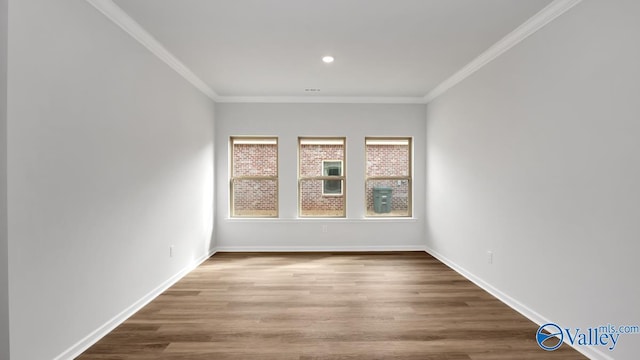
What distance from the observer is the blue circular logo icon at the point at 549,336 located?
235 centimetres

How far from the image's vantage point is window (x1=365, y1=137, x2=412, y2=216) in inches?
219

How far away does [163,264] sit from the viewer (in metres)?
3.52

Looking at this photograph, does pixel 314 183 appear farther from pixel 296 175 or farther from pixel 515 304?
pixel 515 304

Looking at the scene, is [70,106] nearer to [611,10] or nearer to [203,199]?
[203,199]

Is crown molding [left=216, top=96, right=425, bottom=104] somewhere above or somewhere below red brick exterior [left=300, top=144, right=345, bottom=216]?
above

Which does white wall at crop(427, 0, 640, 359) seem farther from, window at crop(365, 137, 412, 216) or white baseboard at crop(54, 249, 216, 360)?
white baseboard at crop(54, 249, 216, 360)

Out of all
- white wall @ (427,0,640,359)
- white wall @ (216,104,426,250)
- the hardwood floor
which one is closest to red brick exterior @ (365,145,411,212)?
white wall @ (216,104,426,250)

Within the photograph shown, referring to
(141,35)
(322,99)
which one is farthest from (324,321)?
(322,99)

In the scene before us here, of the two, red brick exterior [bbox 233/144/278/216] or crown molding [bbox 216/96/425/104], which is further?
red brick exterior [bbox 233/144/278/216]

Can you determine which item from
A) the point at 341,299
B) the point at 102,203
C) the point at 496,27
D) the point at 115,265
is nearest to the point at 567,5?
the point at 496,27

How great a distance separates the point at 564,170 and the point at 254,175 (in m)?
4.30

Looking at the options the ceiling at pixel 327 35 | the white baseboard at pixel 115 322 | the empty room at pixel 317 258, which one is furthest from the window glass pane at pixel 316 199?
the white baseboard at pixel 115 322

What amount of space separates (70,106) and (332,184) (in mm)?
3956

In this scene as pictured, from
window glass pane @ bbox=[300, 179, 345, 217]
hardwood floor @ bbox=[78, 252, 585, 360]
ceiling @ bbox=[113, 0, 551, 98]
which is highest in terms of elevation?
ceiling @ bbox=[113, 0, 551, 98]
